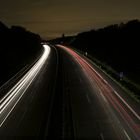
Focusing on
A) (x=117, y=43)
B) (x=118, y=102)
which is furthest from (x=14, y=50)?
(x=118, y=102)

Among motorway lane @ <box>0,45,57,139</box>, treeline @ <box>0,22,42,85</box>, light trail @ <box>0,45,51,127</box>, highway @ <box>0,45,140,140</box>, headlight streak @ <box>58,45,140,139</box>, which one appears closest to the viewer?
highway @ <box>0,45,140,140</box>

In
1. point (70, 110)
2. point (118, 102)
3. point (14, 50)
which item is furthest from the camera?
point (14, 50)

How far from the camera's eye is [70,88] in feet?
131

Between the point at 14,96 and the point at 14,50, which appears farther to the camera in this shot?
the point at 14,50

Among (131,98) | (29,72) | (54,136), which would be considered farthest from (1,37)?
(54,136)

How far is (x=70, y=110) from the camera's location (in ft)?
95.0

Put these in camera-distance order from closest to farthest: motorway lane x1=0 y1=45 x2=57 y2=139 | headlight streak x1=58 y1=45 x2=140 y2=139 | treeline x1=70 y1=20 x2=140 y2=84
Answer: motorway lane x1=0 y1=45 x2=57 y2=139, headlight streak x1=58 y1=45 x2=140 y2=139, treeline x1=70 y1=20 x2=140 y2=84

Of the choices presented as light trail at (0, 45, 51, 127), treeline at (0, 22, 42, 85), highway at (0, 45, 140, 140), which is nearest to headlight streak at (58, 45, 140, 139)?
highway at (0, 45, 140, 140)

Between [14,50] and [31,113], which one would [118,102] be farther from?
[14,50]

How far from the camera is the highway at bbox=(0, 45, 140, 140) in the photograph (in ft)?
74.6

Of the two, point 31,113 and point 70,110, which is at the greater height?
point 31,113

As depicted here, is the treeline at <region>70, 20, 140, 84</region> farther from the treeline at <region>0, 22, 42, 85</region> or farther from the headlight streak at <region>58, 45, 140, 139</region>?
the headlight streak at <region>58, 45, 140, 139</region>

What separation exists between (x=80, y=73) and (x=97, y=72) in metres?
2.91

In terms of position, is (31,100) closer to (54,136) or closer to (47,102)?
(47,102)
